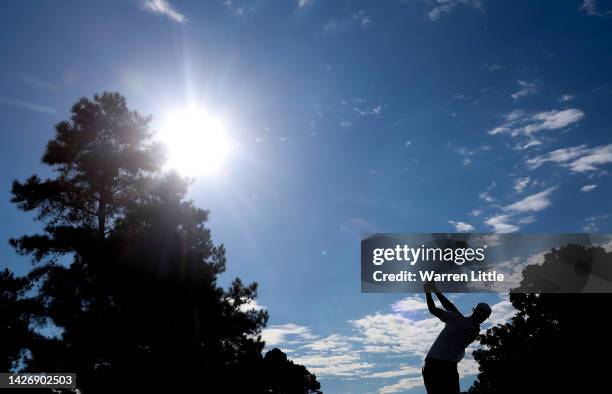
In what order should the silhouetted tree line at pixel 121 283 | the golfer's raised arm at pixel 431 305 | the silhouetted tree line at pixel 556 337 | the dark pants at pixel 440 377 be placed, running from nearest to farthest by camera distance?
1. the dark pants at pixel 440 377
2. the golfer's raised arm at pixel 431 305
3. the silhouetted tree line at pixel 121 283
4. the silhouetted tree line at pixel 556 337

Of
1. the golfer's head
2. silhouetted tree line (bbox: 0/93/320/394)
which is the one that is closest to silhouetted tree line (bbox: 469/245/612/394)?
silhouetted tree line (bbox: 0/93/320/394)

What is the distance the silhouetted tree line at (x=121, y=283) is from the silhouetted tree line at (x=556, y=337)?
1669cm

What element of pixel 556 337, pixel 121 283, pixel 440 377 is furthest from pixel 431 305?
pixel 556 337

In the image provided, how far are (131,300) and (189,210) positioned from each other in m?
5.02

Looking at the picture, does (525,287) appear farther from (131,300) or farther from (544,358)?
(131,300)

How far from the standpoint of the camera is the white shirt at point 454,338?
4.15 metres

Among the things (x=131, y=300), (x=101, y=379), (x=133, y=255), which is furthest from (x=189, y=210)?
(x=101, y=379)

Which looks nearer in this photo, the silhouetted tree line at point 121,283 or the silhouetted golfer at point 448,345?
the silhouetted golfer at point 448,345

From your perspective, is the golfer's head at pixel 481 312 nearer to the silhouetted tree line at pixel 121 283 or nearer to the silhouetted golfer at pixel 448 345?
the silhouetted golfer at pixel 448 345

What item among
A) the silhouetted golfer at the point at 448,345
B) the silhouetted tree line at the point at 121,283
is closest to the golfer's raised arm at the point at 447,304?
the silhouetted golfer at the point at 448,345

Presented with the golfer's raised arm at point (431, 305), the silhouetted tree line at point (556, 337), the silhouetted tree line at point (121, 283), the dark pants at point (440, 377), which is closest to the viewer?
the dark pants at point (440, 377)

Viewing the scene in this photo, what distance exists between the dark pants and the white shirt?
6 centimetres

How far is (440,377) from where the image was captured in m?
4.10

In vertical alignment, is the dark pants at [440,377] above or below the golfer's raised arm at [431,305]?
below
